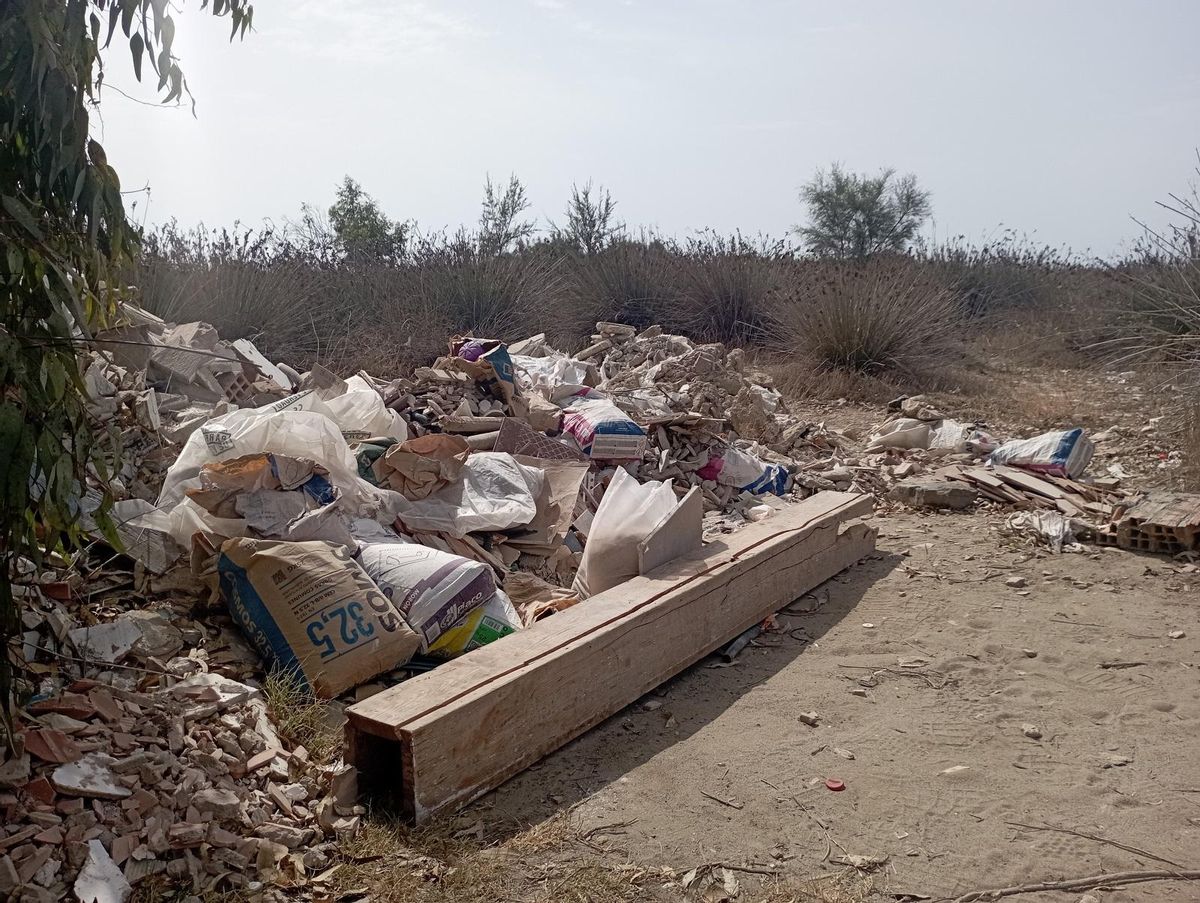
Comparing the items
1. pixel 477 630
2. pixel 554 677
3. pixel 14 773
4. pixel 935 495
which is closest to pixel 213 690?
pixel 14 773

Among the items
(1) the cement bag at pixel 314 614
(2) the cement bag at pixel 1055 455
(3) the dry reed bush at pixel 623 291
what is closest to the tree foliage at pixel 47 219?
(1) the cement bag at pixel 314 614

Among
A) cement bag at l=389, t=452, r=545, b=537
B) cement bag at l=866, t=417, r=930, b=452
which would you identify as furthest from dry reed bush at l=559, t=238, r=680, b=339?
cement bag at l=389, t=452, r=545, b=537

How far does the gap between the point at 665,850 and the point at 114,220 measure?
2048mm

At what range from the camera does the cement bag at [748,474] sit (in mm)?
5891

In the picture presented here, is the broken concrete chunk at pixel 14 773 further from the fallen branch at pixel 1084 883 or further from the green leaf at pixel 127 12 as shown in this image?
the fallen branch at pixel 1084 883

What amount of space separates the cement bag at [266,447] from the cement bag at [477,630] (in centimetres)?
76

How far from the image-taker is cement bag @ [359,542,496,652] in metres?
3.30

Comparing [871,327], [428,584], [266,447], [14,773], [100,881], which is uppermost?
[871,327]

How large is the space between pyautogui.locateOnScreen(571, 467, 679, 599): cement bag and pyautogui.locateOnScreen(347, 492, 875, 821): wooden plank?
6.0 inches

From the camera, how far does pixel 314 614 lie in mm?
3111

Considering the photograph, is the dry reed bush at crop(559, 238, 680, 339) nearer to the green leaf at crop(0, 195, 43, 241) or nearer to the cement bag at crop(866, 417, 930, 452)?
the cement bag at crop(866, 417, 930, 452)

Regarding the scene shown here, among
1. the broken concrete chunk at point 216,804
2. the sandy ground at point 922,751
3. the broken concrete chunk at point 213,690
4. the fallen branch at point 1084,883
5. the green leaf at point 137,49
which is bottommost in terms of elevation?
the fallen branch at point 1084,883

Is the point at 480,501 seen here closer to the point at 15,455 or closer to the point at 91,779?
the point at 91,779

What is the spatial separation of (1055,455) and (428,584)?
5030 mm
